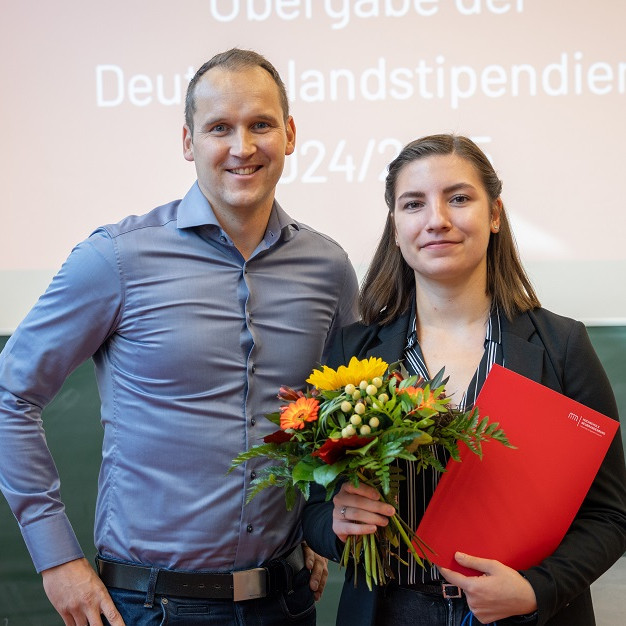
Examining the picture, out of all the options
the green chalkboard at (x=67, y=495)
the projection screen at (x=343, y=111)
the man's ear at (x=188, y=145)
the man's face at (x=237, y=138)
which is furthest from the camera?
the green chalkboard at (x=67, y=495)

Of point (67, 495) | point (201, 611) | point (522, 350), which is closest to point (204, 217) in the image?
point (522, 350)

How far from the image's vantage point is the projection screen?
323 centimetres

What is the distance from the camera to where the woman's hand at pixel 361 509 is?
158cm

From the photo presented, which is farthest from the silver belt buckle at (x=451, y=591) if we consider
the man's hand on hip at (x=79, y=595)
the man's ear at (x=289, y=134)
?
the man's ear at (x=289, y=134)

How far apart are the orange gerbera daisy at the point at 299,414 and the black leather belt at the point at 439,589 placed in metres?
0.45

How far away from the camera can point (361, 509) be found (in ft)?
5.28

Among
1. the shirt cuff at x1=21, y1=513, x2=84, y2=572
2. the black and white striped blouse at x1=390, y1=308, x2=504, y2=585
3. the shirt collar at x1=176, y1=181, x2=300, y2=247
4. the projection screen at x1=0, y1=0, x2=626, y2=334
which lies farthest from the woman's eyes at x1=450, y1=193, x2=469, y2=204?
the projection screen at x1=0, y1=0, x2=626, y2=334

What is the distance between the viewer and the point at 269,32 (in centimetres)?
331

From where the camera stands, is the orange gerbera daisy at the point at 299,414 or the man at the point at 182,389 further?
the man at the point at 182,389

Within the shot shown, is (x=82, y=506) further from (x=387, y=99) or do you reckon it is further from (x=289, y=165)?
(x=387, y=99)

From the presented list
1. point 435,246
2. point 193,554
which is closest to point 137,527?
point 193,554

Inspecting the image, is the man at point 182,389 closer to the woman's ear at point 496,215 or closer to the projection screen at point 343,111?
the woman's ear at point 496,215

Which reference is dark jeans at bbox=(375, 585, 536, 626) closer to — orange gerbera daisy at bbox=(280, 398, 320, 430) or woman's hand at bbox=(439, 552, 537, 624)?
woman's hand at bbox=(439, 552, 537, 624)

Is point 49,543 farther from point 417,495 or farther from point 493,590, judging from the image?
point 493,590
